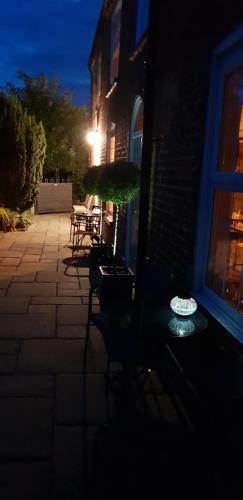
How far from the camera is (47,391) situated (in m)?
3.04

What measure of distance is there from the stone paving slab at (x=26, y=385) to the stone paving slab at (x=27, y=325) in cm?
80

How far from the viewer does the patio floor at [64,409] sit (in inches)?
67.6

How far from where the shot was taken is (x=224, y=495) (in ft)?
5.22

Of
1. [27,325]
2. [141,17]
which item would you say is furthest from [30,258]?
[141,17]

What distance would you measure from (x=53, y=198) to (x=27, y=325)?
1035cm

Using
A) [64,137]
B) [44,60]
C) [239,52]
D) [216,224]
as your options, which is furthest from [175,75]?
[44,60]

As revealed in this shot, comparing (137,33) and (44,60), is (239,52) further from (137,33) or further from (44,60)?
(44,60)

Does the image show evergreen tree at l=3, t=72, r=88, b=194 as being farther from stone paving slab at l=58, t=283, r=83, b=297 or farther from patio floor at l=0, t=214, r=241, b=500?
patio floor at l=0, t=214, r=241, b=500

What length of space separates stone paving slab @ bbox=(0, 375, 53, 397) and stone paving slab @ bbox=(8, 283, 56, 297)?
2.09m

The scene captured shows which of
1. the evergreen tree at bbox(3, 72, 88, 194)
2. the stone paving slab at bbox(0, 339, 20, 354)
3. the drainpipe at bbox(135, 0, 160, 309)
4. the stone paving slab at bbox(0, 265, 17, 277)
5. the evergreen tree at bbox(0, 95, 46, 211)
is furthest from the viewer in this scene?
the evergreen tree at bbox(3, 72, 88, 194)

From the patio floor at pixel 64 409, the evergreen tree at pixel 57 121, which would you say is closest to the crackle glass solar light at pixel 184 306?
the patio floor at pixel 64 409

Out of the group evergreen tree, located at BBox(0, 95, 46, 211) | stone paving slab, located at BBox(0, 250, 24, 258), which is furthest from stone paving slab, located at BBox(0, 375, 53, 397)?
evergreen tree, located at BBox(0, 95, 46, 211)

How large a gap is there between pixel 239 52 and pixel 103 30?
319 inches

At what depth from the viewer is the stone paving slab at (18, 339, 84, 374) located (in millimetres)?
3369
